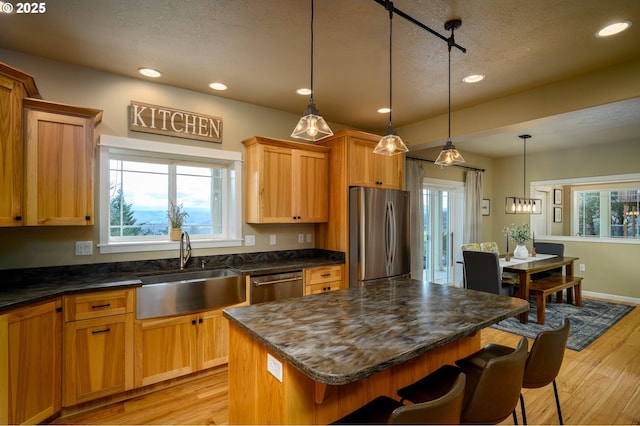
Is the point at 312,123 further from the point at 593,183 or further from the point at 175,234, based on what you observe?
the point at 593,183

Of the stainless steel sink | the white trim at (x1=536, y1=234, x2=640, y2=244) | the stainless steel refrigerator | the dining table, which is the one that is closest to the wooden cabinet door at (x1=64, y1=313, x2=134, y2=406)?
the stainless steel sink

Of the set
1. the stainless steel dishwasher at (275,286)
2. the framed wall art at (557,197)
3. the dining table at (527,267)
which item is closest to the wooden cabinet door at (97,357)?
the stainless steel dishwasher at (275,286)

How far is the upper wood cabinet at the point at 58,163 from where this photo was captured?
7.55 ft

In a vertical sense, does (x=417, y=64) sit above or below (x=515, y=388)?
above

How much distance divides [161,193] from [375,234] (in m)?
2.34

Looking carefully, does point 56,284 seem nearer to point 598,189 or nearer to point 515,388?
point 515,388

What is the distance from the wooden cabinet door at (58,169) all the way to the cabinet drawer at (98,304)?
1.95ft

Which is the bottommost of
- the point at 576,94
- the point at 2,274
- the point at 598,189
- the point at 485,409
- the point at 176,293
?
the point at 485,409

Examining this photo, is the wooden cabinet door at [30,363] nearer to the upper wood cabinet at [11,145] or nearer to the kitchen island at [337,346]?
the upper wood cabinet at [11,145]

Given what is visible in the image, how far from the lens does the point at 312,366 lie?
3.55ft

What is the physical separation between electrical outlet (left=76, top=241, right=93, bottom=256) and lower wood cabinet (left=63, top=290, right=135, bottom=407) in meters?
0.63

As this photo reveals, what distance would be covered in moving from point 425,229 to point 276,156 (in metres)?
3.44

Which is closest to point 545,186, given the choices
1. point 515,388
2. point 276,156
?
point 276,156

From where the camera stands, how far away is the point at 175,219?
3270 mm
